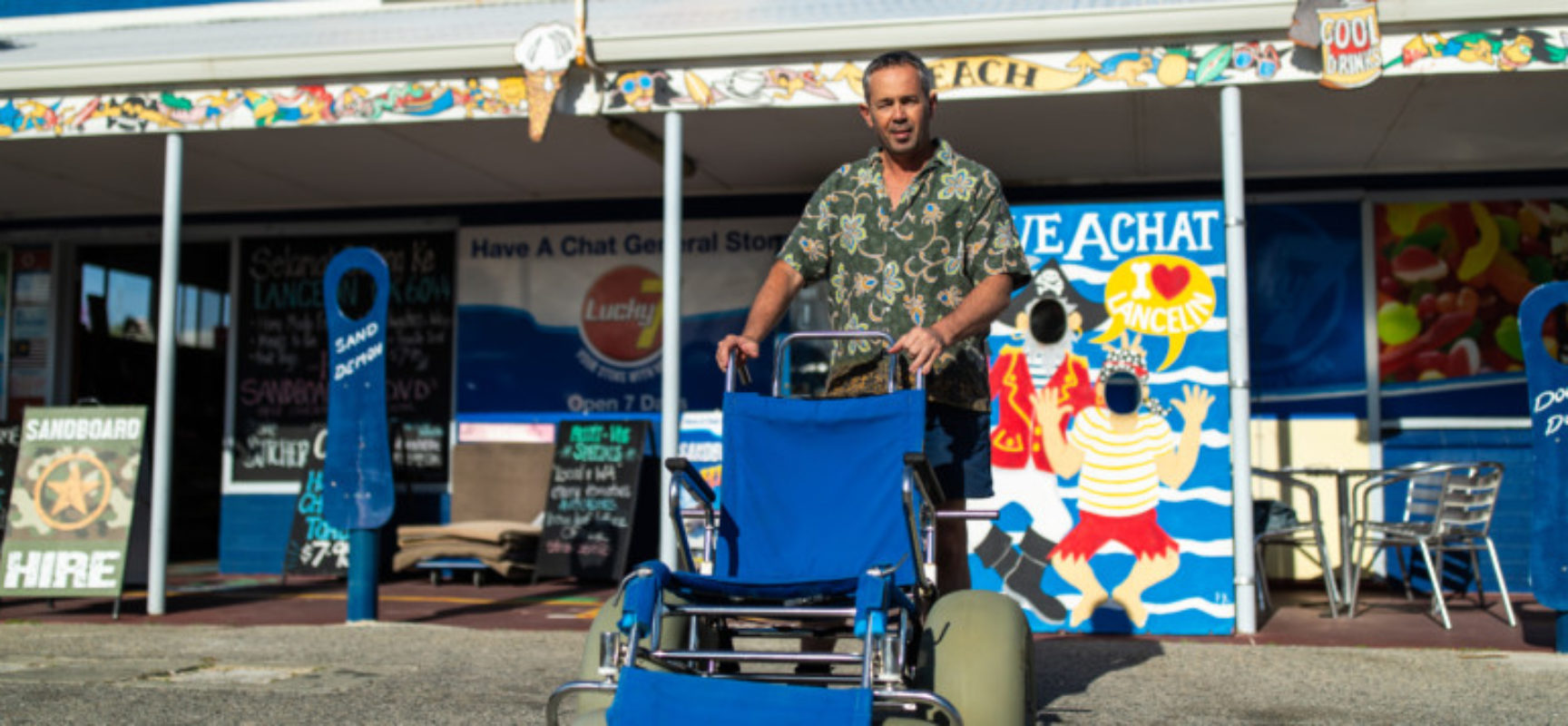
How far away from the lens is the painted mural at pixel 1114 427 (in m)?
6.13

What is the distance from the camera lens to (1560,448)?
5664mm

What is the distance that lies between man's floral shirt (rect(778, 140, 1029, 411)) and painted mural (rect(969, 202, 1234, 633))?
101 inches

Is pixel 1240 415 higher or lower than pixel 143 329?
lower

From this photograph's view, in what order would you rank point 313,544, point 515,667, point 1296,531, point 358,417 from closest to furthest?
point 515,667 < point 358,417 < point 1296,531 < point 313,544

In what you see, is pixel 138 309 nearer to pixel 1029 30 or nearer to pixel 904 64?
pixel 1029 30

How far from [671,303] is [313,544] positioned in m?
4.06

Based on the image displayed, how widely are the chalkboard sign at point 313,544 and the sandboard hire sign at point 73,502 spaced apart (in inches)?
79.4

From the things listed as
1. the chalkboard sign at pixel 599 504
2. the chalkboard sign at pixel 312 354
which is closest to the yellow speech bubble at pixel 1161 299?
the chalkboard sign at pixel 599 504

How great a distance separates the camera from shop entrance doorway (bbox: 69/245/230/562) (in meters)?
10.8

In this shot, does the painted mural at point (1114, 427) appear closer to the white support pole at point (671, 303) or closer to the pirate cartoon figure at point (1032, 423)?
the pirate cartoon figure at point (1032, 423)

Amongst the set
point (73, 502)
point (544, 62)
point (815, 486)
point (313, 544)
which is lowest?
point (313, 544)

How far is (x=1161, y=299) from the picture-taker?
629 centimetres

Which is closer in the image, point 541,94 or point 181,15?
point 541,94

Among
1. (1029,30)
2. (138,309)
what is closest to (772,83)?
(1029,30)
